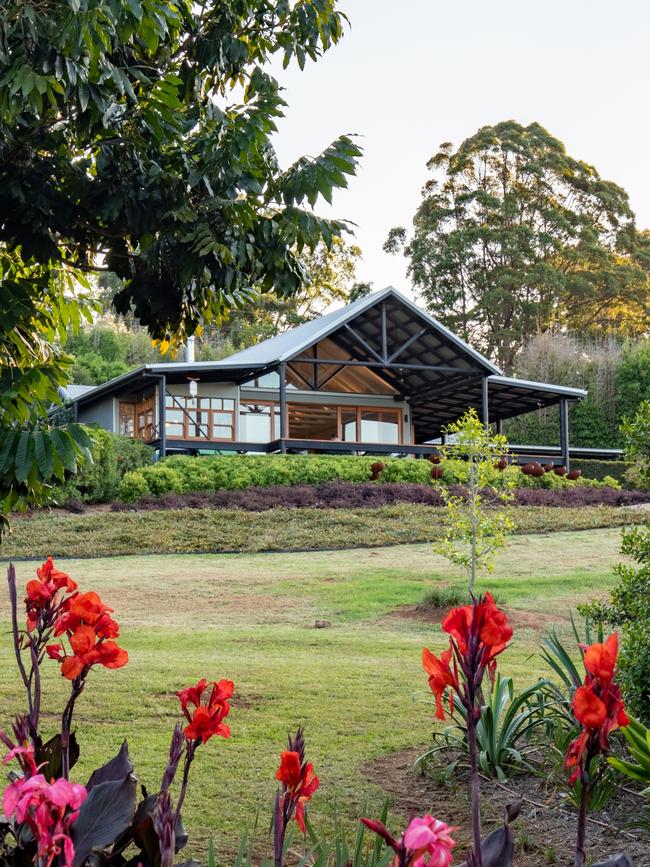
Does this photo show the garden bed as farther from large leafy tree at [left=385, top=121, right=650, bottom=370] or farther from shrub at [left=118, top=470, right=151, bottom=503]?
large leafy tree at [left=385, top=121, right=650, bottom=370]

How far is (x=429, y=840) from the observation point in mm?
1188

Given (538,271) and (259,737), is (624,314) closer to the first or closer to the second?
(538,271)

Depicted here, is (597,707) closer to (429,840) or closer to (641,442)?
(429,840)

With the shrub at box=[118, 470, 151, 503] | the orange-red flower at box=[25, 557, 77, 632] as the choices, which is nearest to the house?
the shrub at box=[118, 470, 151, 503]

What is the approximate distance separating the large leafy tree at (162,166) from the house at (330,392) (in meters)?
20.3

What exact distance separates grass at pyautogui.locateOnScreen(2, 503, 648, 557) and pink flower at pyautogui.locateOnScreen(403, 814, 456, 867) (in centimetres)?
1511

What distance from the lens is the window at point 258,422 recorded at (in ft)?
97.6

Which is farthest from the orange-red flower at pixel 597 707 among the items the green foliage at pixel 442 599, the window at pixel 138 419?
the window at pixel 138 419

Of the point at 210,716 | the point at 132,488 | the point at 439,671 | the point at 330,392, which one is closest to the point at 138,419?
the point at 330,392

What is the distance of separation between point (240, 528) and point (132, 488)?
13.3ft

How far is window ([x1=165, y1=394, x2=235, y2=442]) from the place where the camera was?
1111 inches

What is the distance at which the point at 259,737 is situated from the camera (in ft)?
19.5

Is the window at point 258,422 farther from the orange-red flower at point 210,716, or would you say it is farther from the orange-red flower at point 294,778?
the orange-red flower at point 294,778

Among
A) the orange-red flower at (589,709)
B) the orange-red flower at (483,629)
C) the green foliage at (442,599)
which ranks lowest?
the green foliage at (442,599)
